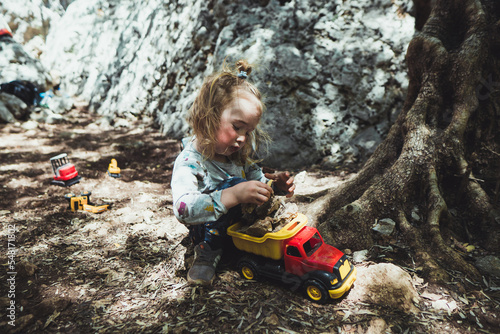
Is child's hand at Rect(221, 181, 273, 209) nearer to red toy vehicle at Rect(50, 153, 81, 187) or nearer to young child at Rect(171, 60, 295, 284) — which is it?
young child at Rect(171, 60, 295, 284)

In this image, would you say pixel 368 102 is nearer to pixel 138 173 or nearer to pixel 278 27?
pixel 278 27

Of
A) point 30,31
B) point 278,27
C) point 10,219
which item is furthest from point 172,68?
point 30,31

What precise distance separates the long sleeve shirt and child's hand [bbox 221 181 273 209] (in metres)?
0.05

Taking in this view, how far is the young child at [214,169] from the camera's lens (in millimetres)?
1982

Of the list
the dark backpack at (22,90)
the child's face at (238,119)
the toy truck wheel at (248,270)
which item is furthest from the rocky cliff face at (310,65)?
the dark backpack at (22,90)

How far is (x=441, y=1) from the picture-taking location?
2.96m

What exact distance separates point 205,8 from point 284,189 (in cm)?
729

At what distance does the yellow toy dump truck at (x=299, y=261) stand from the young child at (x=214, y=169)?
0.91 feet

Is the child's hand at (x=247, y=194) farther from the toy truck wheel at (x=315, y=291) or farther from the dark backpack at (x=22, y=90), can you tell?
the dark backpack at (x=22, y=90)

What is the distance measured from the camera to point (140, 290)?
2244 mm

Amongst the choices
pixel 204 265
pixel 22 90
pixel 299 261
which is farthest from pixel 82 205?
pixel 22 90

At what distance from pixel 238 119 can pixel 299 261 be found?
1.12 m

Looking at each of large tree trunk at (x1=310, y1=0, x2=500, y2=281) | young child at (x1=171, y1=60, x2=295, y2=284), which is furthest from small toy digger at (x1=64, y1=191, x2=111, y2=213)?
large tree trunk at (x1=310, y1=0, x2=500, y2=281)

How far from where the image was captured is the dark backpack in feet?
32.7
